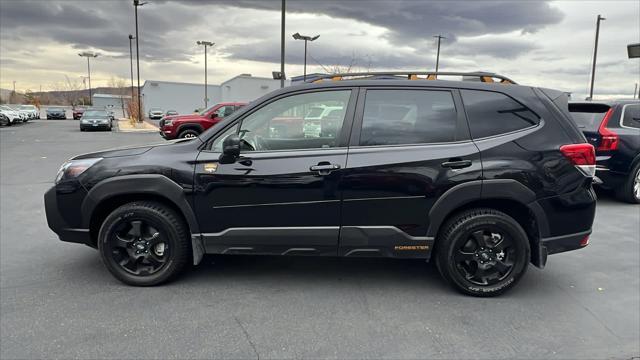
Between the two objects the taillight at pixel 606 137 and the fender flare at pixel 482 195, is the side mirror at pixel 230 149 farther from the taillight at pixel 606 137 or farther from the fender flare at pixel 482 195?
the taillight at pixel 606 137

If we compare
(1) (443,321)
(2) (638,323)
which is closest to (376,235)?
(1) (443,321)

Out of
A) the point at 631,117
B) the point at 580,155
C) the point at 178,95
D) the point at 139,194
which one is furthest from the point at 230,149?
the point at 178,95

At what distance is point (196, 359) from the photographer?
2.73m

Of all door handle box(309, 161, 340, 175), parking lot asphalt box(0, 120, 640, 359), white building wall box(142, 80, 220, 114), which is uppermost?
white building wall box(142, 80, 220, 114)

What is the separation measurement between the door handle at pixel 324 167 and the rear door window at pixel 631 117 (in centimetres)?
599

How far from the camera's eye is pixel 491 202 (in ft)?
11.9

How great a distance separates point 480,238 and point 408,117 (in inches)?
45.9

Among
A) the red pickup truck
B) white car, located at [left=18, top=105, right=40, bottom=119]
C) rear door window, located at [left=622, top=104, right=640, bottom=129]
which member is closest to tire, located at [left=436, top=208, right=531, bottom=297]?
rear door window, located at [left=622, top=104, right=640, bottom=129]

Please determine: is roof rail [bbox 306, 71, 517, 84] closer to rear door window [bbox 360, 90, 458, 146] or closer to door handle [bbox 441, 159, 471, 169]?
rear door window [bbox 360, 90, 458, 146]

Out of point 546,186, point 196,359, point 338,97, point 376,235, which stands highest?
point 338,97

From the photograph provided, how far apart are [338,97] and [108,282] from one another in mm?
2615

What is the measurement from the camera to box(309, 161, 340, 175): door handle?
345 centimetres

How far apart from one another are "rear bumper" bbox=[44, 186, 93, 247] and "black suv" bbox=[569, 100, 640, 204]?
22.6 feet

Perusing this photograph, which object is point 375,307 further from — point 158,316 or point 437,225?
point 158,316
